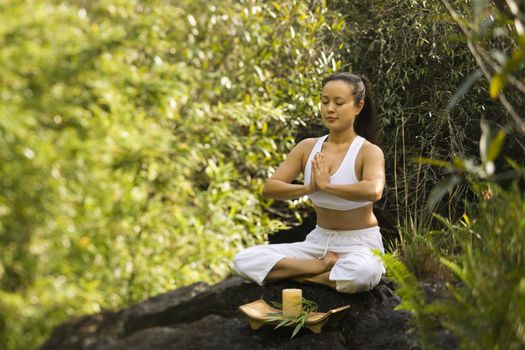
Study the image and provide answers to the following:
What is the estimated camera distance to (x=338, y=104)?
14.4 feet

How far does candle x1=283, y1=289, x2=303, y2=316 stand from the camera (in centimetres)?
402

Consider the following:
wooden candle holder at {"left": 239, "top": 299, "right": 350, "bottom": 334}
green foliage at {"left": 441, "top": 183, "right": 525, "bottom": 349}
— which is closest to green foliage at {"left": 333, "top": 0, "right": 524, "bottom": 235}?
wooden candle holder at {"left": 239, "top": 299, "right": 350, "bottom": 334}

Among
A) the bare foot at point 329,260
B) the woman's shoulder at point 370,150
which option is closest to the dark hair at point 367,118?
the woman's shoulder at point 370,150

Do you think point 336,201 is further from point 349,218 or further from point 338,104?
point 338,104

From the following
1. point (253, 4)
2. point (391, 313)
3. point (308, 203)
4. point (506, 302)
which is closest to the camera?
point (506, 302)

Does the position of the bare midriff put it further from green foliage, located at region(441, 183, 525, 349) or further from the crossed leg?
green foliage, located at region(441, 183, 525, 349)

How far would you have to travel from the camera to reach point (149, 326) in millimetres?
3646

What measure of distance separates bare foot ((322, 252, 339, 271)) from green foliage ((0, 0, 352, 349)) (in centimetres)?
54

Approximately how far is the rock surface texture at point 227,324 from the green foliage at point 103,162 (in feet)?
0.30

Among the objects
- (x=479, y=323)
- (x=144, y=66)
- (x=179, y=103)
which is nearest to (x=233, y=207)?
(x=179, y=103)

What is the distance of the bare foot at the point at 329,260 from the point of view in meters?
4.32

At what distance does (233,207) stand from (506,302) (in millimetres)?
1972

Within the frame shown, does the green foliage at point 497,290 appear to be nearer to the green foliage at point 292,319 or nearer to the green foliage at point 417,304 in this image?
the green foliage at point 417,304

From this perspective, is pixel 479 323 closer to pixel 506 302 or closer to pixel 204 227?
pixel 506 302
